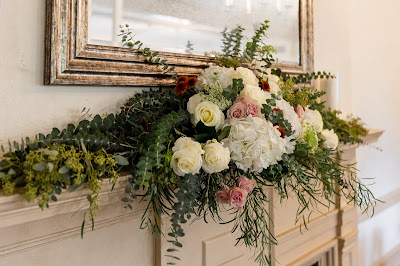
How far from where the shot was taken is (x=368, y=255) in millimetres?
2086

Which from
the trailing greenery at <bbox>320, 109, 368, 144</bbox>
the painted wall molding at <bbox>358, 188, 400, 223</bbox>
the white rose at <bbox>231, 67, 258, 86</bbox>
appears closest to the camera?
the white rose at <bbox>231, 67, 258, 86</bbox>

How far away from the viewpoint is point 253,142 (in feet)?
2.69

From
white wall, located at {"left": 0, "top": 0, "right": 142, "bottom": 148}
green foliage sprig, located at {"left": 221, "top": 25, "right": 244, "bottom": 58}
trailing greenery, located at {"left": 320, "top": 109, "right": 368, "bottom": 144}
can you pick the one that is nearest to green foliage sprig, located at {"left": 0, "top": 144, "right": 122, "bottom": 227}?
white wall, located at {"left": 0, "top": 0, "right": 142, "bottom": 148}

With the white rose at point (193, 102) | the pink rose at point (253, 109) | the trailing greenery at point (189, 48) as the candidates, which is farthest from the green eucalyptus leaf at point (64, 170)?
the trailing greenery at point (189, 48)

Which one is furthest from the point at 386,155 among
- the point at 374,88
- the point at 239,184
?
the point at 239,184

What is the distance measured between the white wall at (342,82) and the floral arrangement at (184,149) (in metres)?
0.06

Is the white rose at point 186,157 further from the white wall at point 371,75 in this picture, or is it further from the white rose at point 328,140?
the white wall at point 371,75

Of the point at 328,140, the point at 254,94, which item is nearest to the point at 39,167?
the point at 254,94

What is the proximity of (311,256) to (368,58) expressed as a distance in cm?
130

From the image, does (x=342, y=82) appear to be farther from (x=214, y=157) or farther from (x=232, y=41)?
(x=214, y=157)

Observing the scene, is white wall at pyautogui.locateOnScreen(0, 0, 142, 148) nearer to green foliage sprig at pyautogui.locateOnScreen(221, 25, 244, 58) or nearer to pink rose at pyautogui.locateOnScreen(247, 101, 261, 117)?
pink rose at pyautogui.locateOnScreen(247, 101, 261, 117)

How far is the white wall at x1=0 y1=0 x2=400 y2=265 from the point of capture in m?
0.73

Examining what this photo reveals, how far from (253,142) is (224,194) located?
146mm

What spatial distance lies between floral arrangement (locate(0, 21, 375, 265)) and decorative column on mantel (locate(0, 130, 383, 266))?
0.04 metres
